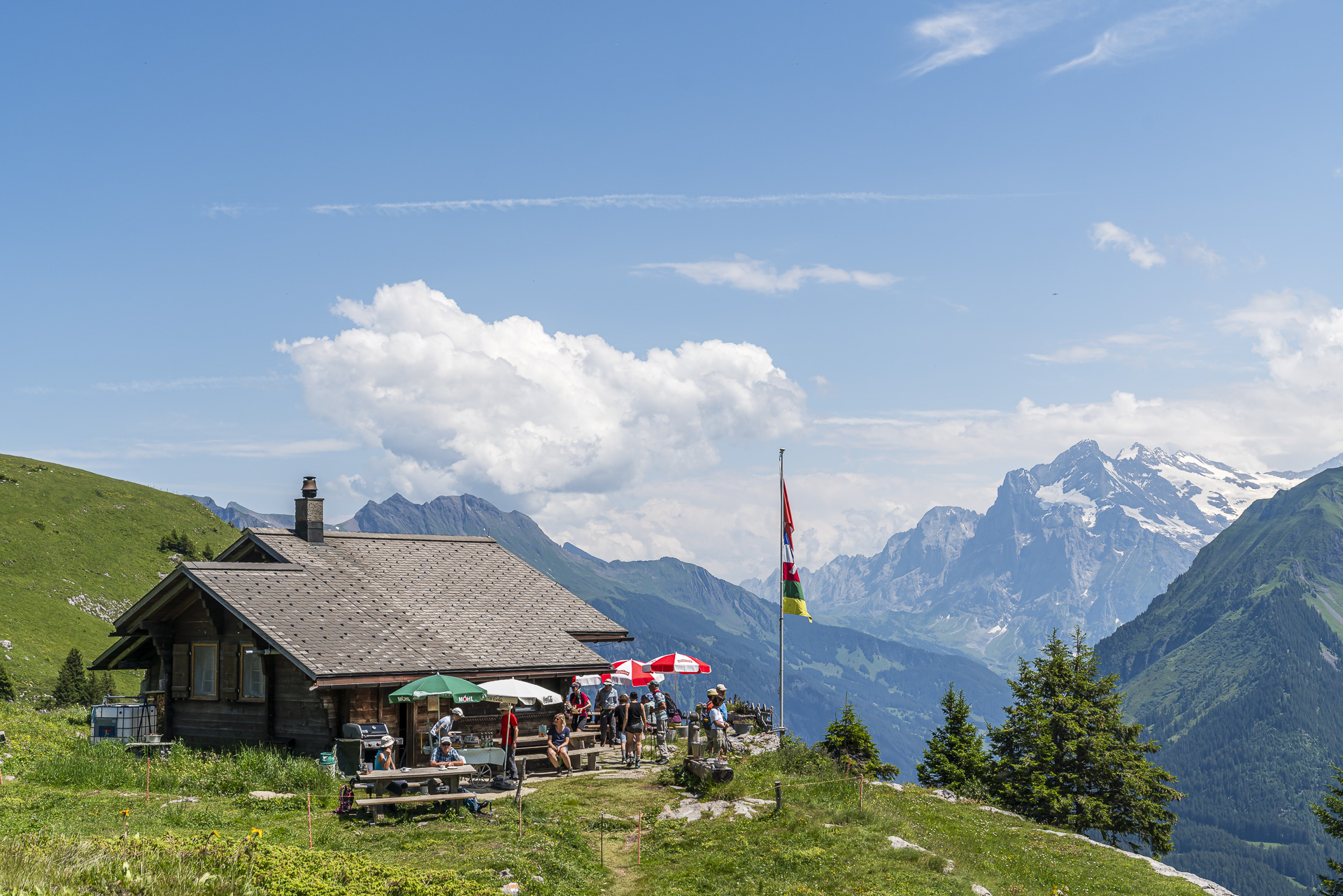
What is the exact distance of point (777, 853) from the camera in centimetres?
1816

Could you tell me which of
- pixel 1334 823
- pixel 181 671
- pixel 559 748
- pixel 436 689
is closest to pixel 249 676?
pixel 181 671

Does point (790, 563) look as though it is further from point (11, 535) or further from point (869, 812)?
point (11, 535)

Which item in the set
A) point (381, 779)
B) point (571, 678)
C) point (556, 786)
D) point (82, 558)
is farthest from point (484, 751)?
point (82, 558)

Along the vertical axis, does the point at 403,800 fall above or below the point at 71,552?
below

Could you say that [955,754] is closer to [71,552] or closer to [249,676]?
[249,676]

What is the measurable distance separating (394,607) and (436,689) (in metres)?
7.32

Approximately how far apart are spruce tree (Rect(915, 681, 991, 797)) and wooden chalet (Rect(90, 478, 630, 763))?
57.5 ft

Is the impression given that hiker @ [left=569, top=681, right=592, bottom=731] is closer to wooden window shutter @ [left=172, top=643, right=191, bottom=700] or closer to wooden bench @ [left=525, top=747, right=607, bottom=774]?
wooden bench @ [left=525, top=747, right=607, bottom=774]

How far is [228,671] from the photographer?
95.9 feet

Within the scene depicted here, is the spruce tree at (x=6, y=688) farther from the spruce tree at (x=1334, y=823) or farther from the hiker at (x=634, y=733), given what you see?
the spruce tree at (x=1334, y=823)

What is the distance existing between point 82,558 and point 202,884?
124 m

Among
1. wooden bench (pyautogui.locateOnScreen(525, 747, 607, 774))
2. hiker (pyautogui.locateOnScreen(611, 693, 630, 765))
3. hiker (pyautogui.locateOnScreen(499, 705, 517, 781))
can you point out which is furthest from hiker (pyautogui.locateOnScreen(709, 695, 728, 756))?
Answer: hiker (pyautogui.locateOnScreen(499, 705, 517, 781))

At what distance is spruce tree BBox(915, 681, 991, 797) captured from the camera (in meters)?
44.2

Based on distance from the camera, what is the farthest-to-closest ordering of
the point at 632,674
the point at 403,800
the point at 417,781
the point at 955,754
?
the point at 955,754 → the point at 632,674 → the point at 417,781 → the point at 403,800
